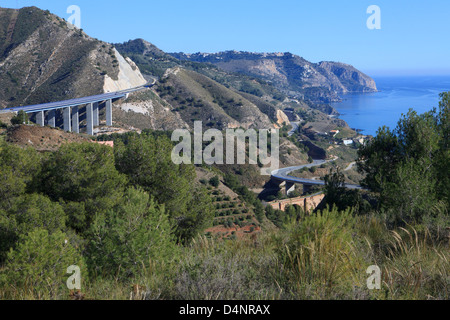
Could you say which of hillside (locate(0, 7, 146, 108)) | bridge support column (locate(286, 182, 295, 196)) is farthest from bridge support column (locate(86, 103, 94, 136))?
bridge support column (locate(286, 182, 295, 196))

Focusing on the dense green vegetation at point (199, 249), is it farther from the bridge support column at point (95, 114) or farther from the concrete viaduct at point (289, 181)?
the bridge support column at point (95, 114)

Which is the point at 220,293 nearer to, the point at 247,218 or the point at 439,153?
the point at 439,153

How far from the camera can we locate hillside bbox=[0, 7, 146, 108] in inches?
2714

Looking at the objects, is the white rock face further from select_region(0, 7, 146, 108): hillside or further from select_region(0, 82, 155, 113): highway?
select_region(0, 82, 155, 113): highway

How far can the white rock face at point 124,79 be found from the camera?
75887mm

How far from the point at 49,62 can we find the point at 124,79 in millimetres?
14544

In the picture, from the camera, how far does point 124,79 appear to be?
83.3 m

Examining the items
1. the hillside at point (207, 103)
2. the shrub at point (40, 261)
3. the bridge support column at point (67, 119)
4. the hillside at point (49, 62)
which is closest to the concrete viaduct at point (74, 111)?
the bridge support column at point (67, 119)

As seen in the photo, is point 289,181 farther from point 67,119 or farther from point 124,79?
point 124,79

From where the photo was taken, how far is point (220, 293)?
3.09 metres

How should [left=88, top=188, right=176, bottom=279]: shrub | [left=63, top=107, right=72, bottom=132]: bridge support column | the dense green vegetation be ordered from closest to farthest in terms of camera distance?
the dense green vegetation < [left=88, top=188, right=176, bottom=279]: shrub < [left=63, top=107, right=72, bottom=132]: bridge support column

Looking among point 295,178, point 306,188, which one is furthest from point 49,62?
point 306,188

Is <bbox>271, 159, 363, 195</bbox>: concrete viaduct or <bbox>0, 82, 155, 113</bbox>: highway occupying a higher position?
<bbox>0, 82, 155, 113</bbox>: highway
